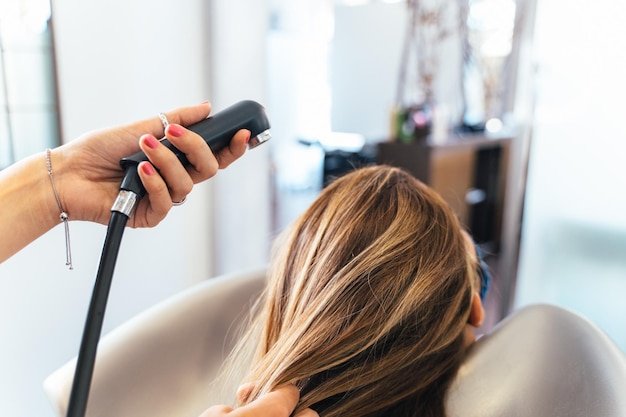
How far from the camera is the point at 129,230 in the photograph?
125cm

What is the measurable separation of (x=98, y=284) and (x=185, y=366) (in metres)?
0.46

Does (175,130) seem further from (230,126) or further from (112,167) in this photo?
(112,167)

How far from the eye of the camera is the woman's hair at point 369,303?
625 mm

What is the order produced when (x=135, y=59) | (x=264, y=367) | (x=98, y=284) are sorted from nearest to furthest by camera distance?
(x=98, y=284) → (x=264, y=367) → (x=135, y=59)

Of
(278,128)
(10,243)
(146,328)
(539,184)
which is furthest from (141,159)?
(278,128)

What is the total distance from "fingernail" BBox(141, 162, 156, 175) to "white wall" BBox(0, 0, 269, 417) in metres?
0.57

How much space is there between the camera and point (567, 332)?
748 millimetres

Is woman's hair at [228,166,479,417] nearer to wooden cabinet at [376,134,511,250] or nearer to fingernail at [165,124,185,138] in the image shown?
fingernail at [165,124,185,138]

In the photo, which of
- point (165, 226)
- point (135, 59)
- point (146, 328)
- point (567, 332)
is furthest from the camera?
point (165, 226)

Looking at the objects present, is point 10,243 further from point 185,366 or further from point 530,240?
point 530,240

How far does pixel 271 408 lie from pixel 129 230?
2.72 ft

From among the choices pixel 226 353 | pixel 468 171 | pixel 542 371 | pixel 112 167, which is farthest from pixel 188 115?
pixel 468 171

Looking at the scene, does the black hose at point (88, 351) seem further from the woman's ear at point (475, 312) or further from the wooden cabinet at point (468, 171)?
the wooden cabinet at point (468, 171)

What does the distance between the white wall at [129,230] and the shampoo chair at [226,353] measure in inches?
13.0
